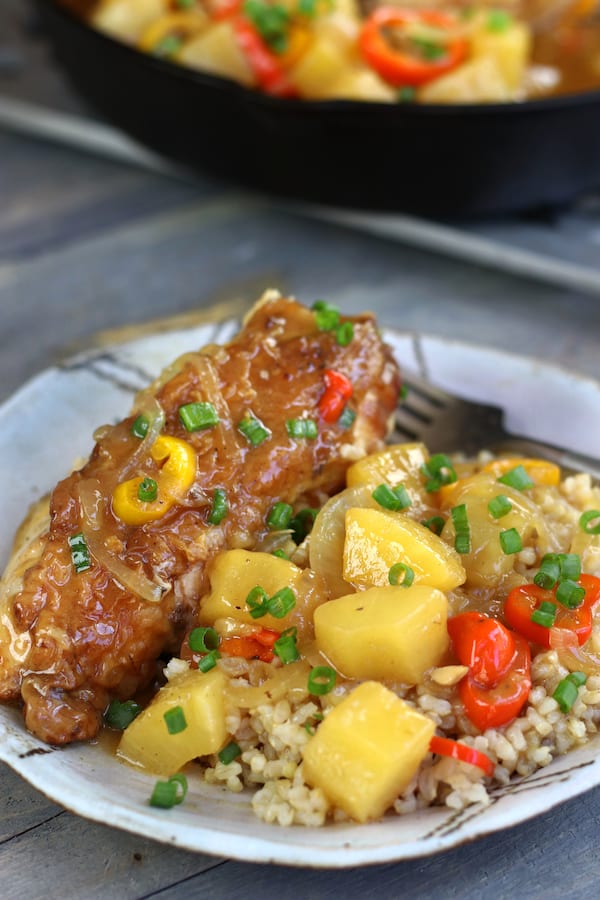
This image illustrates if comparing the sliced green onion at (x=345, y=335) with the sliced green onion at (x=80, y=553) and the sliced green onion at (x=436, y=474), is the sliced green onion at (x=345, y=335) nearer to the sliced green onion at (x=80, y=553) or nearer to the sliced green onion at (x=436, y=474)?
the sliced green onion at (x=436, y=474)

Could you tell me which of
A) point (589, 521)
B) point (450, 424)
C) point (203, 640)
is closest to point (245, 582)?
point (203, 640)

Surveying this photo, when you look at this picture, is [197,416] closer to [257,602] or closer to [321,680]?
[257,602]

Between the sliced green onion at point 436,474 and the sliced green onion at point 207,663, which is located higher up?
the sliced green onion at point 436,474

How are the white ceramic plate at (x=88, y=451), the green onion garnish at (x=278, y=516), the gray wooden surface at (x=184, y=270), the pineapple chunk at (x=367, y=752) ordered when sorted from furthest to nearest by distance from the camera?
the gray wooden surface at (x=184, y=270), the green onion garnish at (x=278, y=516), the pineapple chunk at (x=367, y=752), the white ceramic plate at (x=88, y=451)

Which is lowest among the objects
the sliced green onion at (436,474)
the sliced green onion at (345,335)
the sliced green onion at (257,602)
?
the sliced green onion at (436,474)

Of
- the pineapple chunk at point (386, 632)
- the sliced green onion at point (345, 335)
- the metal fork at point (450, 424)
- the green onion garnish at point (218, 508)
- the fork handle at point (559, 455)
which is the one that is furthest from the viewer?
the metal fork at point (450, 424)

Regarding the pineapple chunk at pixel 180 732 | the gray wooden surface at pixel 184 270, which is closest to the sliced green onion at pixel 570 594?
the pineapple chunk at pixel 180 732

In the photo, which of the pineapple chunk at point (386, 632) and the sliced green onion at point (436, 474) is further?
the sliced green onion at point (436, 474)
